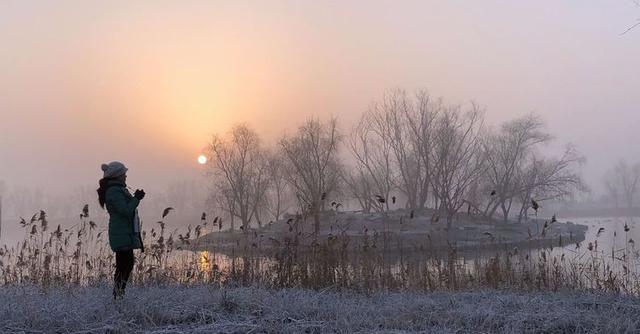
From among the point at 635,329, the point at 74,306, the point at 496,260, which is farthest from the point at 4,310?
the point at 496,260

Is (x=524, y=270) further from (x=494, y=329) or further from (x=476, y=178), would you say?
(x=476, y=178)

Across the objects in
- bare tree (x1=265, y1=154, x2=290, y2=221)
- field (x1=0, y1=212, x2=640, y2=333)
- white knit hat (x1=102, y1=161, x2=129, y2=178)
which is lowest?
field (x1=0, y1=212, x2=640, y2=333)

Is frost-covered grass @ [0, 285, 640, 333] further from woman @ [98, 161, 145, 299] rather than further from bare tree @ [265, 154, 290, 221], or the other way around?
bare tree @ [265, 154, 290, 221]

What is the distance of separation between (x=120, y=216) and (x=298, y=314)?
2.44m

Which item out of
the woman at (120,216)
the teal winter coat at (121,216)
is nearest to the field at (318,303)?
the woman at (120,216)

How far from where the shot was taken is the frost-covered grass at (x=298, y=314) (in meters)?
4.18

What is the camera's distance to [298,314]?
4570 millimetres

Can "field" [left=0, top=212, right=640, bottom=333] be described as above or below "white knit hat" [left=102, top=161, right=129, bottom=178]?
below

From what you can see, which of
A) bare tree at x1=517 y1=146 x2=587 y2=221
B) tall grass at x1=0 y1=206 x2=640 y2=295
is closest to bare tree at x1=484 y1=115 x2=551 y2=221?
bare tree at x1=517 y1=146 x2=587 y2=221

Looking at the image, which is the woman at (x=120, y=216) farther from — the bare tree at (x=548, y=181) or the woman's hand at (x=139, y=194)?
the bare tree at (x=548, y=181)

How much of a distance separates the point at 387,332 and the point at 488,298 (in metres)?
2.18

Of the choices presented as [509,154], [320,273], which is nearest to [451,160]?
[509,154]

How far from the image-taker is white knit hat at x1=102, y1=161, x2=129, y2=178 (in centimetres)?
536

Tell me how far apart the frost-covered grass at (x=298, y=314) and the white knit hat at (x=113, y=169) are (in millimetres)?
1394
